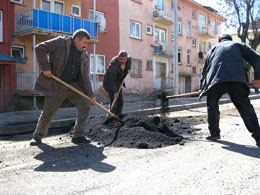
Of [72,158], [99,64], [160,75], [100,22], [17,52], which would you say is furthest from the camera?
[160,75]

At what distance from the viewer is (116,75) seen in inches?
266

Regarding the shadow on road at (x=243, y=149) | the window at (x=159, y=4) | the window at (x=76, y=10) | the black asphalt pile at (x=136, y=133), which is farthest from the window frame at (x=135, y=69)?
the shadow on road at (x=243, y=149)

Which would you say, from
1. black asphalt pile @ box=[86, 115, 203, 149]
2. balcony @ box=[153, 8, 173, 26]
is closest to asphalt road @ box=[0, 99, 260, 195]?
black asphalt pile @ box=[86, 115, 203, 149]

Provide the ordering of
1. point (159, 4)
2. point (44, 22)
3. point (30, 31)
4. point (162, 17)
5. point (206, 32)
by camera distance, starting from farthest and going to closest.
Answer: point (206, 32) → point (159, 4) → point (162, 17) → point (44, 22) → point (30, 31)

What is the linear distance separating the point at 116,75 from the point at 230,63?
9.50 feet

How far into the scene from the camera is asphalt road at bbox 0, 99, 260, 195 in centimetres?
281

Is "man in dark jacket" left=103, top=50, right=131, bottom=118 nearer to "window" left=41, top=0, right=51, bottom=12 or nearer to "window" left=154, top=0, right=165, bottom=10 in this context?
"window" left=41, top=0, right=51, bottom=12

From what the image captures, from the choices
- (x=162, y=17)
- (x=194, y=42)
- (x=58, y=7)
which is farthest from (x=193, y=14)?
(x=58, y=7)

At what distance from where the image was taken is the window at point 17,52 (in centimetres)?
1452

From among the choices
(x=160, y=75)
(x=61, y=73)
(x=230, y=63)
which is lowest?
(x=61, y=73)

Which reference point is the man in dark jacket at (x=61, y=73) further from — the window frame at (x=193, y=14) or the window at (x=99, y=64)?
the window frame at (x=193, y=14)

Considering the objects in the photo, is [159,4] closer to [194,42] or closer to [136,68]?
[136,68]

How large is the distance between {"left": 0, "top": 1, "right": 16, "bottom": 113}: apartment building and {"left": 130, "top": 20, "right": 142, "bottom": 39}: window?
9.40m

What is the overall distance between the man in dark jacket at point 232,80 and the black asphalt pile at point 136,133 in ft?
2.80
